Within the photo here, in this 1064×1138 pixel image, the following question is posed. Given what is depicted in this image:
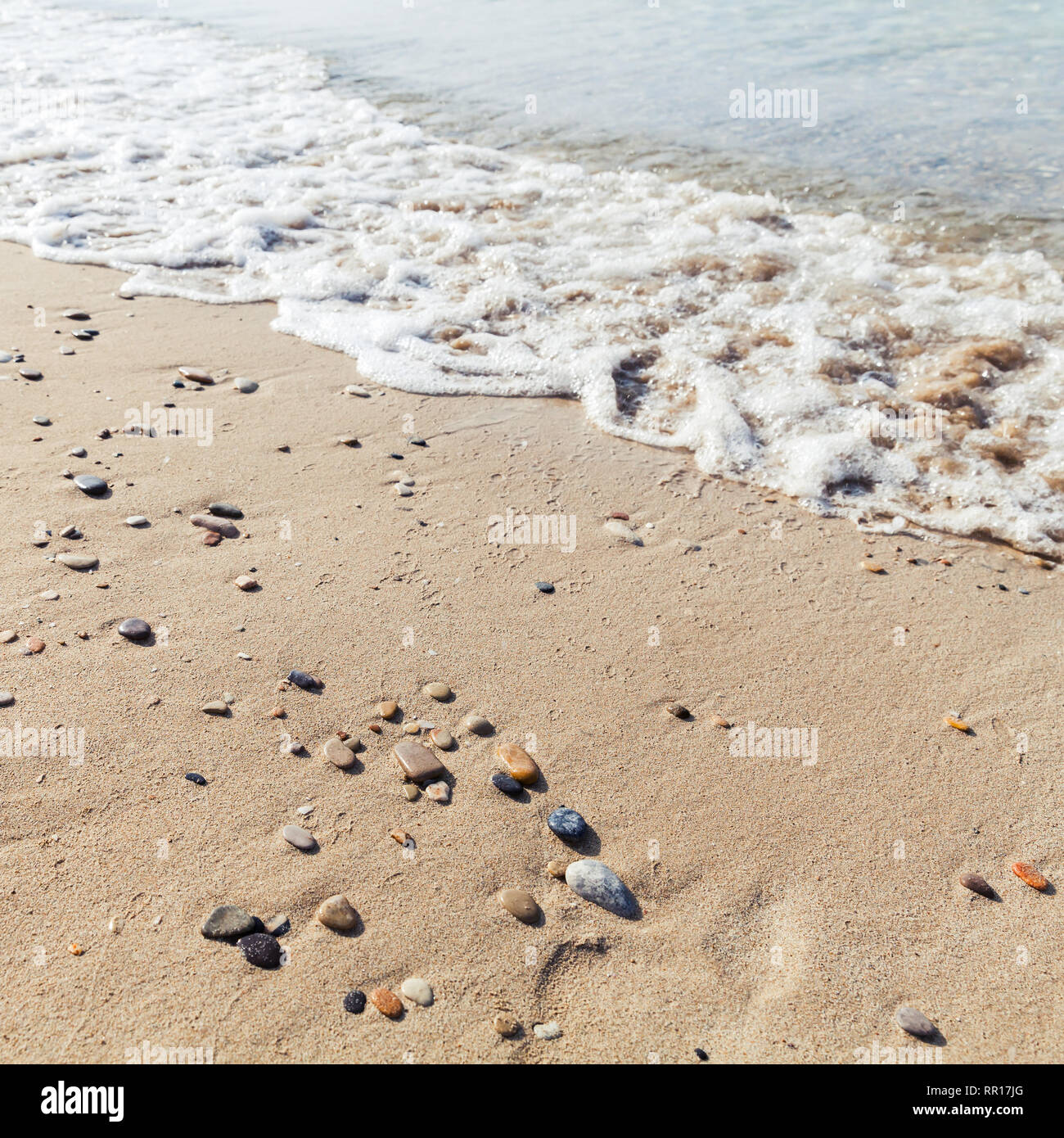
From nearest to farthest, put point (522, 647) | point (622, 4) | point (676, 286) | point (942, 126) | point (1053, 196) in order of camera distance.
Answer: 1. point (522, 647)
2. point (676, 286)
3. point (1053, 196)
4. point (942, 126)
5. point (622, 4)

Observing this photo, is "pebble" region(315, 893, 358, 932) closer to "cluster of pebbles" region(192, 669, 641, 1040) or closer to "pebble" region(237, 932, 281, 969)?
"cluster of pebbles" region(192, 669, 641, 1040)

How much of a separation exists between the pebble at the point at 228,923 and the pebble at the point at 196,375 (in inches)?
122

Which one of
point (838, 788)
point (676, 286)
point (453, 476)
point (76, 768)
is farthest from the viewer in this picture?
point (676, 286)

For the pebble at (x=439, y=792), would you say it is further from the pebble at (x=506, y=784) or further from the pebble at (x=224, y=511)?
the pebble at (x=224, y=511)

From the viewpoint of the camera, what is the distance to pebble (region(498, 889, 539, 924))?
2.20 metres

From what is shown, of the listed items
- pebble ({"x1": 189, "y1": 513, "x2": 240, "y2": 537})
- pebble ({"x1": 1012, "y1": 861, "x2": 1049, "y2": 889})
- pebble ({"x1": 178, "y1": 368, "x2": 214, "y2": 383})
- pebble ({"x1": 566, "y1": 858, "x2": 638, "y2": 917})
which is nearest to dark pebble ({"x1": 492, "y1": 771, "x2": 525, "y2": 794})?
pebble ({"x1": 566, "y1": 858, "x2": 638, "y2": 917})

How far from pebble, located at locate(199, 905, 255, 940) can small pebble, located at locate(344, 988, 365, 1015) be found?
0.30m

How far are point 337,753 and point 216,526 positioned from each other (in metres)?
1.30

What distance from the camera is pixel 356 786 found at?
2.49m

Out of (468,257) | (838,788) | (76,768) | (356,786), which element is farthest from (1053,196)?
(76,768)
